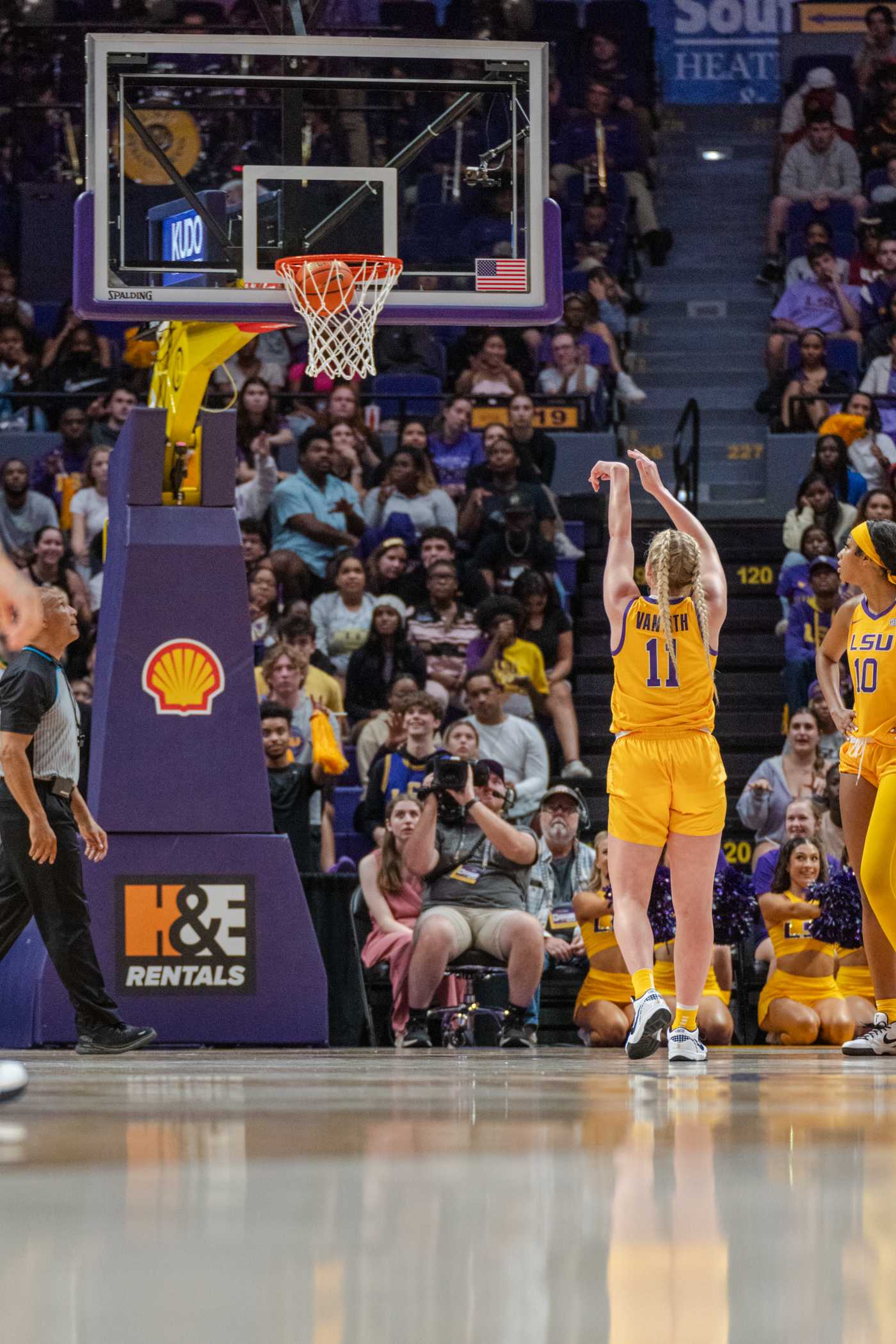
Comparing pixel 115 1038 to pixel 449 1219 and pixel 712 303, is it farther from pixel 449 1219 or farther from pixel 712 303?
pixel 712 303

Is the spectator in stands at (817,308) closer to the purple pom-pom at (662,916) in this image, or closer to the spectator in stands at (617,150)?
the spectator in stands at (617,150)

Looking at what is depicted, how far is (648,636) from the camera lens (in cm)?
723

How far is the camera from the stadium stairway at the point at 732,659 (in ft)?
44.7

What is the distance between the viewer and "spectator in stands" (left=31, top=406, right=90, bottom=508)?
587 inches

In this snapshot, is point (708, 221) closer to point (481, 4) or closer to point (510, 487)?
point (481, 4)

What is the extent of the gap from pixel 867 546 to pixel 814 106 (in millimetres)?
13206

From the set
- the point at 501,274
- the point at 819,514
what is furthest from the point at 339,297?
the point at 819,514

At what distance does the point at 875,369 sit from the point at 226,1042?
1000 centimetres

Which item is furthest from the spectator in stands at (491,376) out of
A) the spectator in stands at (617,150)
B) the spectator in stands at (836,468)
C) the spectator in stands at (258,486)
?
the spectator in stands at (617,150)

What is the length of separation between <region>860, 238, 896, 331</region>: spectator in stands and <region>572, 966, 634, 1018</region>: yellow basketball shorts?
9.63m

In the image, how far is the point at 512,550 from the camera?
14062mm

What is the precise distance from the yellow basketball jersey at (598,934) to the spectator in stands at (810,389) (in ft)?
Answer: 25.4

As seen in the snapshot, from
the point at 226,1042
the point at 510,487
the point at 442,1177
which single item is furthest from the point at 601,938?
the point at 442,1177

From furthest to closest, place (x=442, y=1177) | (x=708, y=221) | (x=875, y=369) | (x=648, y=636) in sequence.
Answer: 1. (x=708, y=221)
2. (x=875, y=369)
3. (x=648, y=636)
4. (x=442, y=1177)
